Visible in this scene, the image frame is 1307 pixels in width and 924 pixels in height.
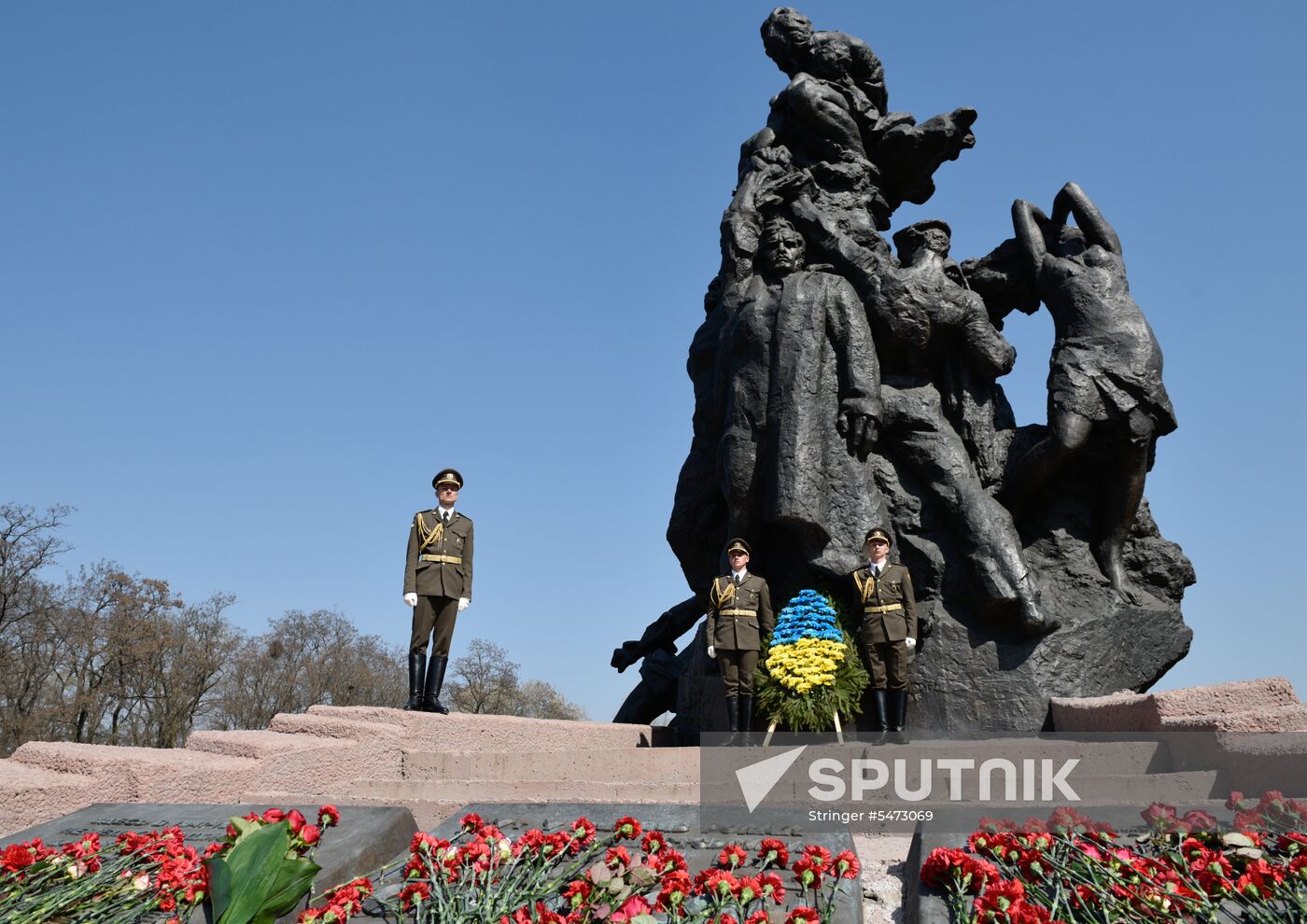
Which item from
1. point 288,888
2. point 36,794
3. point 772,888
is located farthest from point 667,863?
point 36,794

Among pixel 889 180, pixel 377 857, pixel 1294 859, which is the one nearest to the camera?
pixel 1294 859

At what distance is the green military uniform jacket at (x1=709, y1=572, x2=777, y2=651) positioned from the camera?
7.40 meters

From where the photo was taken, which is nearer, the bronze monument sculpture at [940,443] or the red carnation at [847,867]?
the red carnation at [847,867]

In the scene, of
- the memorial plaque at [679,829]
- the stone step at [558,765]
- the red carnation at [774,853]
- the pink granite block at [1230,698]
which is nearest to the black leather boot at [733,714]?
the stone step at [558,765]

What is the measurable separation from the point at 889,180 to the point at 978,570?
16.7 feet

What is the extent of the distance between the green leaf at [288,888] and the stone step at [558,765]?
12.5 ft

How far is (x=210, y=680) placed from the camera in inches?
904

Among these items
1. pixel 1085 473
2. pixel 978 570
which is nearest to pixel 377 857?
pixel 978 570

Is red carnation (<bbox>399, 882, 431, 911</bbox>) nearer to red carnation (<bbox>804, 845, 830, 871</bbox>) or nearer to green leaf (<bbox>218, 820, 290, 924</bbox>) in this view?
green leaf (<bbox>218, 820, 290, 924</bbox>)

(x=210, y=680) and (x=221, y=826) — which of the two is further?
(x=210, y=680)

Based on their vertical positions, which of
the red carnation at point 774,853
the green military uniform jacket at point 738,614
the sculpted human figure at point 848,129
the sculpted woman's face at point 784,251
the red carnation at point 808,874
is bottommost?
the red carnation at point 808,874

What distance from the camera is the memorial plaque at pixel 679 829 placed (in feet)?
10.0

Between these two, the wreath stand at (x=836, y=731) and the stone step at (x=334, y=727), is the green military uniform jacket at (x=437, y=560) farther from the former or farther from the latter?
the wreath stand at (x=836, y=731)

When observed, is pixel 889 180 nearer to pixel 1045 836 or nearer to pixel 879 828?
pixel 879 828
